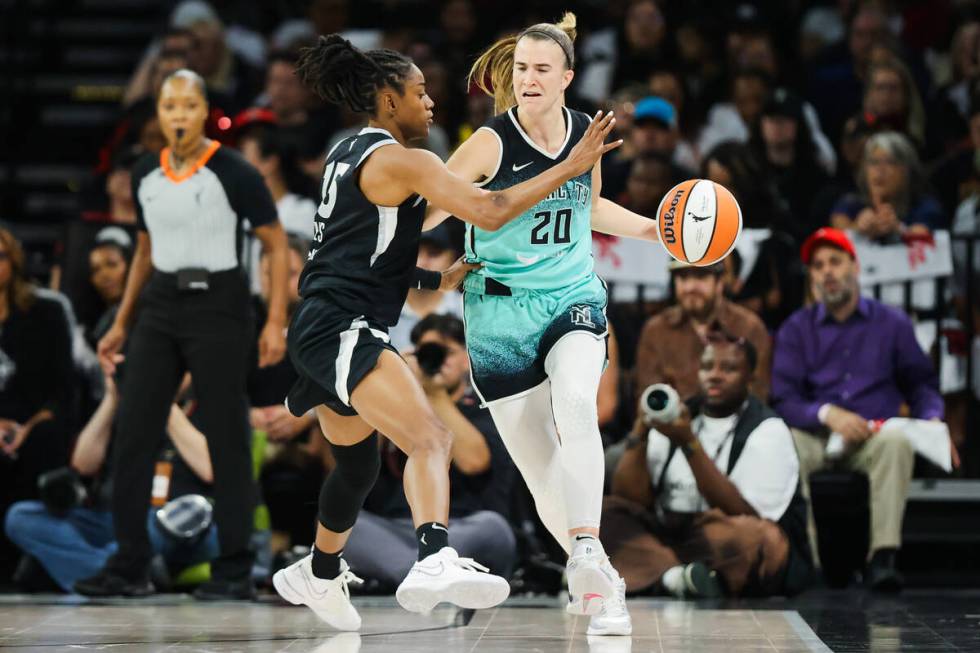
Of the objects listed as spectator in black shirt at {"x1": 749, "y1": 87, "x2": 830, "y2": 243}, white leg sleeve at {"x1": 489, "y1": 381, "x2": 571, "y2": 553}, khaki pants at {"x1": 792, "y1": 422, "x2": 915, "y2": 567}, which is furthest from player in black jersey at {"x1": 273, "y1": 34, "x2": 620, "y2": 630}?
spectator in black shirt at {"x1": 749, "y1": 87, "x2": 830, "y2": 243}

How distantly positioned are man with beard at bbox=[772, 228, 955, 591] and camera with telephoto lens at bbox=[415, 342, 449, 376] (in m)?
1.79

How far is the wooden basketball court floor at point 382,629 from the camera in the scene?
4.88 m

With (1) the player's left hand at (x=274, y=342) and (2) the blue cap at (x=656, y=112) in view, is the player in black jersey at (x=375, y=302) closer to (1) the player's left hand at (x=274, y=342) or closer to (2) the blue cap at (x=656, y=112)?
(1) the player's left hand at (x=274, y=342)

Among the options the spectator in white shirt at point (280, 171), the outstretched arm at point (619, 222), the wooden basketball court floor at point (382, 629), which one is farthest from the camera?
the spectator in white shirt at point (280, 171)

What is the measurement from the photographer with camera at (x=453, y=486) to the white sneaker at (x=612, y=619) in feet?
5.50

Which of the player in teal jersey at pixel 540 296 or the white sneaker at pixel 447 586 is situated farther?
the player in teal jersey at pixel 540 296

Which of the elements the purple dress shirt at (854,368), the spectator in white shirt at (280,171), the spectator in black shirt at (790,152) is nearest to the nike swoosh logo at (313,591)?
the purple dress shirt at (854,368)

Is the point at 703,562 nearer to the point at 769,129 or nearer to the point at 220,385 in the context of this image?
the point at 220,385

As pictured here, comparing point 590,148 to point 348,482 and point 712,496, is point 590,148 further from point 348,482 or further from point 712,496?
point 712,496

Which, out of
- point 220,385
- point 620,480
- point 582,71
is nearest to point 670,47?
point 582,71

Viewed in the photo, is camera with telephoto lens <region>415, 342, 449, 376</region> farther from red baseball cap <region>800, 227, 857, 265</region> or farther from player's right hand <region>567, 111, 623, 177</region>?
player's right hand <region>567, 111, 623, 177</region>

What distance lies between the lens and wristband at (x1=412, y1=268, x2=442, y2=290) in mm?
5262

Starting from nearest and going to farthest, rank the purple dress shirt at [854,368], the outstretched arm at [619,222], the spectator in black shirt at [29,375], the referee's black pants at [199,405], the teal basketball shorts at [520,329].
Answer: the teal basketball shorts at [520,329] → the outstretched arm at [619,222] → the referee's black pants at [199,405] → the purple dress shirt at [854,368] → the spectator in black shirt at [29,375]

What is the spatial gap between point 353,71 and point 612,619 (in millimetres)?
1925
